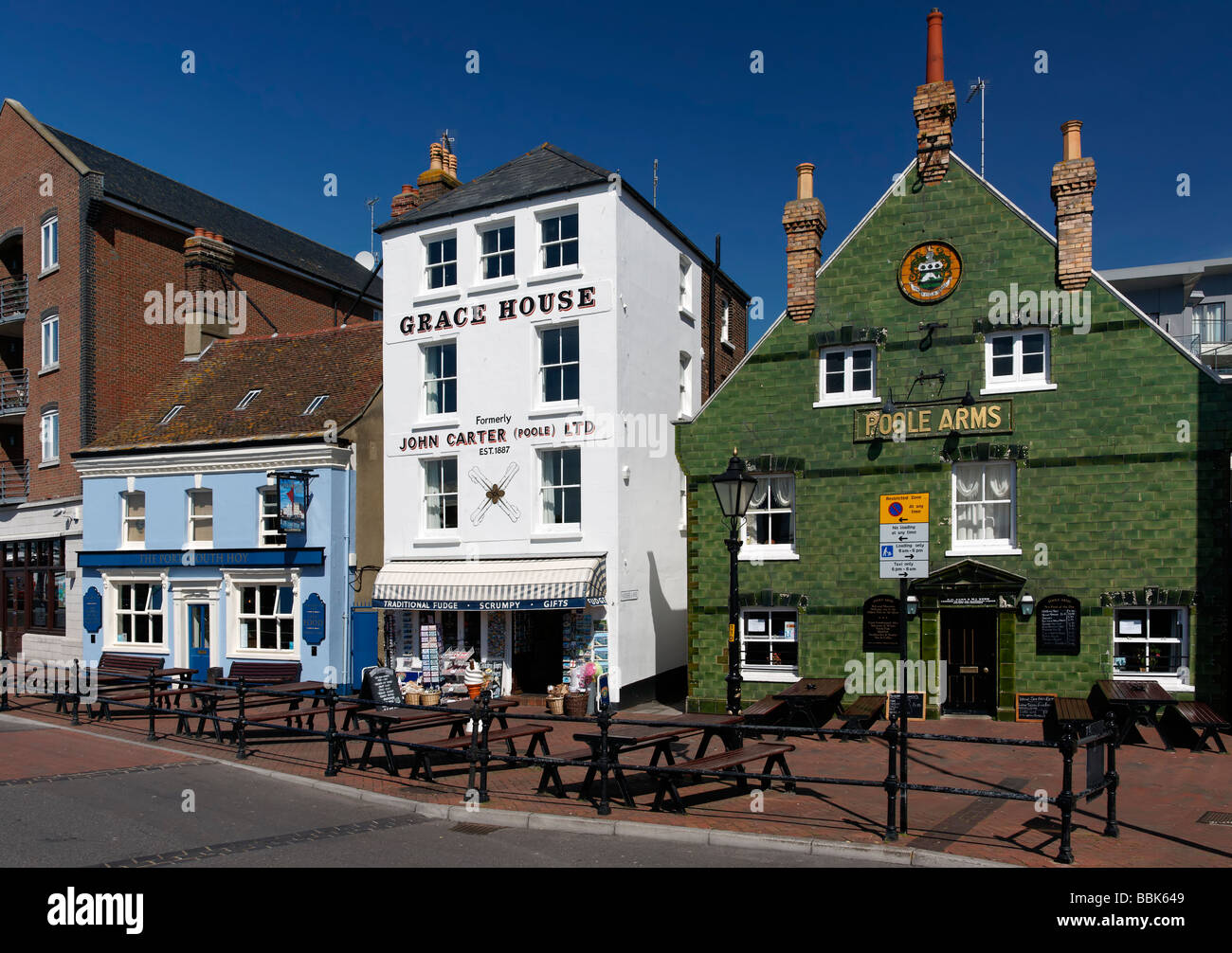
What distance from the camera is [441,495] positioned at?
2330 centimetres

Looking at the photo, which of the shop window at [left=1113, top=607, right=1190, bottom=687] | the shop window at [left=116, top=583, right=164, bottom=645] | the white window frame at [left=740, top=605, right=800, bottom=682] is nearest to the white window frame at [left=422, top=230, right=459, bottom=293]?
the white window frame at [left=740, top=605, right=800, bottom=682]

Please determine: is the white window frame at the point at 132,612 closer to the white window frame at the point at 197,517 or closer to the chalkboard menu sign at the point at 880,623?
the white window frame at the point at 197,517

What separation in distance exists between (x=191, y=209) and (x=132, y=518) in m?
11.5

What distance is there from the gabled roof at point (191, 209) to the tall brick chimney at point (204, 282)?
1.07m

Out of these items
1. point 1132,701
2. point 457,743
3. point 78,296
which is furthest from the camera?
point 78,296

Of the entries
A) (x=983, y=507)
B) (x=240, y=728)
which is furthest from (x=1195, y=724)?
(x=240, y=728)

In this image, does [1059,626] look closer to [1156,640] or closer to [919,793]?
[1156,640]

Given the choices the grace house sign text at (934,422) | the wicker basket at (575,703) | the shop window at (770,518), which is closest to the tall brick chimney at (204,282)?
the wicker basket at (575,703)

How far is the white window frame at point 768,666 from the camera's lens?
1948 centimetres

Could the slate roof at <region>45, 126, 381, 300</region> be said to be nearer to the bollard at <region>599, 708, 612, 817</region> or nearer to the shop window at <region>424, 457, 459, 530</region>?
the shop window at <region>424, 457, 459, 530</region>

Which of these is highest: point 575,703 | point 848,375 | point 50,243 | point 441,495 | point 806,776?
point 50,243

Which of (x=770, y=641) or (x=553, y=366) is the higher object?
(x=553, y=366)
